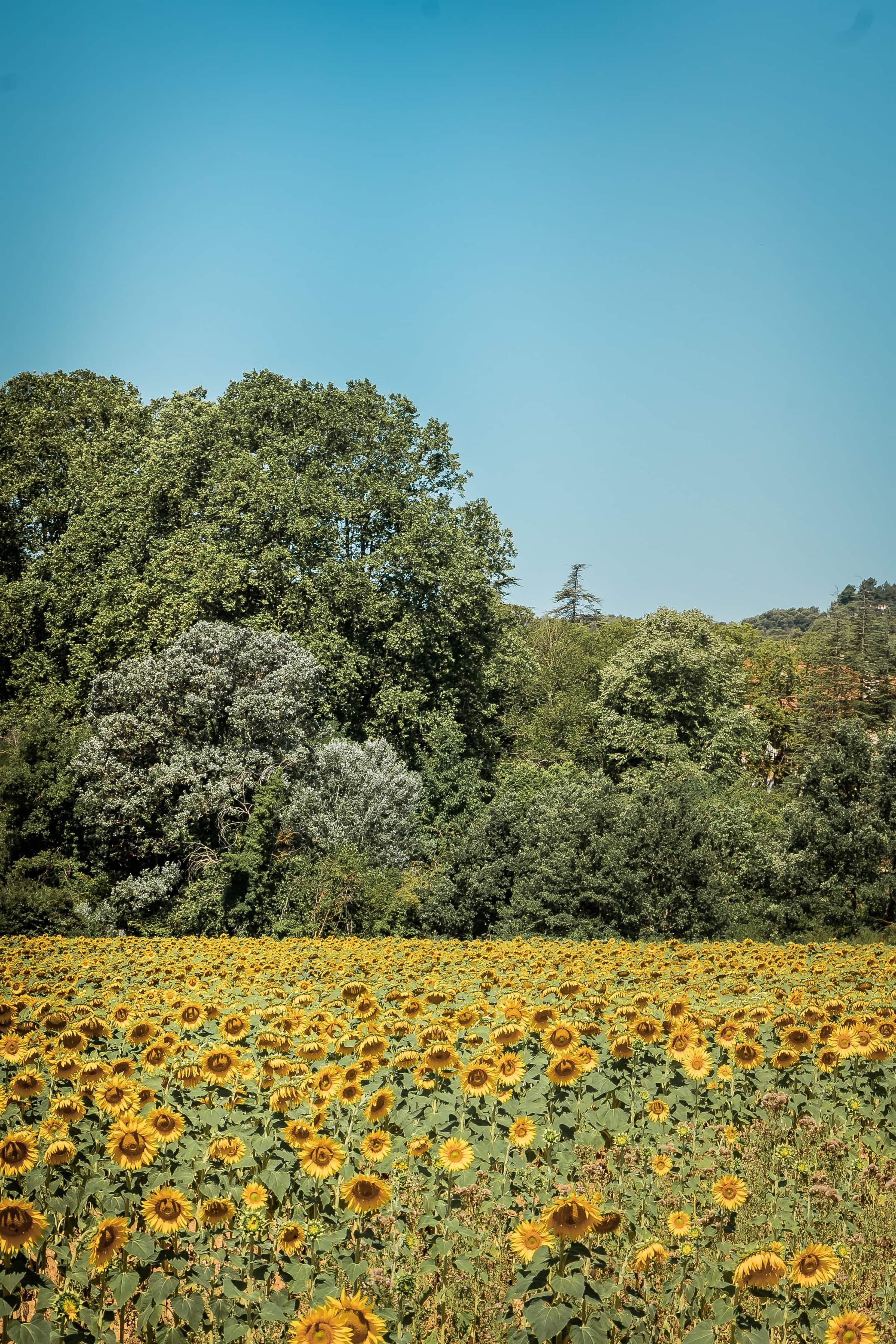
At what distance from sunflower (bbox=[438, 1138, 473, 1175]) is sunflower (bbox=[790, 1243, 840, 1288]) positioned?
1.27 meters

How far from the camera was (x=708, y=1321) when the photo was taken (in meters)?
2.96

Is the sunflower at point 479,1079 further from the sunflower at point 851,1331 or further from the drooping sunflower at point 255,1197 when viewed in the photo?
the sunflower at point 851,1331

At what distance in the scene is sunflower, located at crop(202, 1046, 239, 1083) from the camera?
436 centimetres

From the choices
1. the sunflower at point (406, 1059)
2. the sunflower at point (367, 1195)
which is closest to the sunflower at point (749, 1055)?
the sunflower at point (406, 1059)

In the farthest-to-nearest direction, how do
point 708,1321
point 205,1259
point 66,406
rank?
point 66,406 → point 205,1259 → point 708,1321

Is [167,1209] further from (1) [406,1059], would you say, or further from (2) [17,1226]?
(1) [406,1059]

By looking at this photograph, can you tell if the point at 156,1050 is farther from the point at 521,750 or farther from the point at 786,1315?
the point at 521,750

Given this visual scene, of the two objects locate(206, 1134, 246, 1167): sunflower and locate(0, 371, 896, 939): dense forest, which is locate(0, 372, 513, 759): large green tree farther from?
locate(206, 1134, 246, 1167): sunflower

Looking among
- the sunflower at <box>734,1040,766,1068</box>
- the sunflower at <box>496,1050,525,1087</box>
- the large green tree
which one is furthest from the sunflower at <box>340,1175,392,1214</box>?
the large green tree

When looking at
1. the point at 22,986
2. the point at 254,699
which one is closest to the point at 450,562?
the point at 254,699

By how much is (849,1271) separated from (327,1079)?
96.7 inches

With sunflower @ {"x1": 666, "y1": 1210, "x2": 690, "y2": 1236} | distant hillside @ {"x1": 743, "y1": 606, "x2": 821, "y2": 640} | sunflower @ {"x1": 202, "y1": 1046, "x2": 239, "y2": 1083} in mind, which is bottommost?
sunflower @ {"x1": 666, "y1": 1210, "x2": 690, "y2": 1236}

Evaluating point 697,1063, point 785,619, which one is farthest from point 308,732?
point 785,619

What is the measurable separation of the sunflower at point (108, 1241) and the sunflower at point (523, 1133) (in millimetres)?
1573
